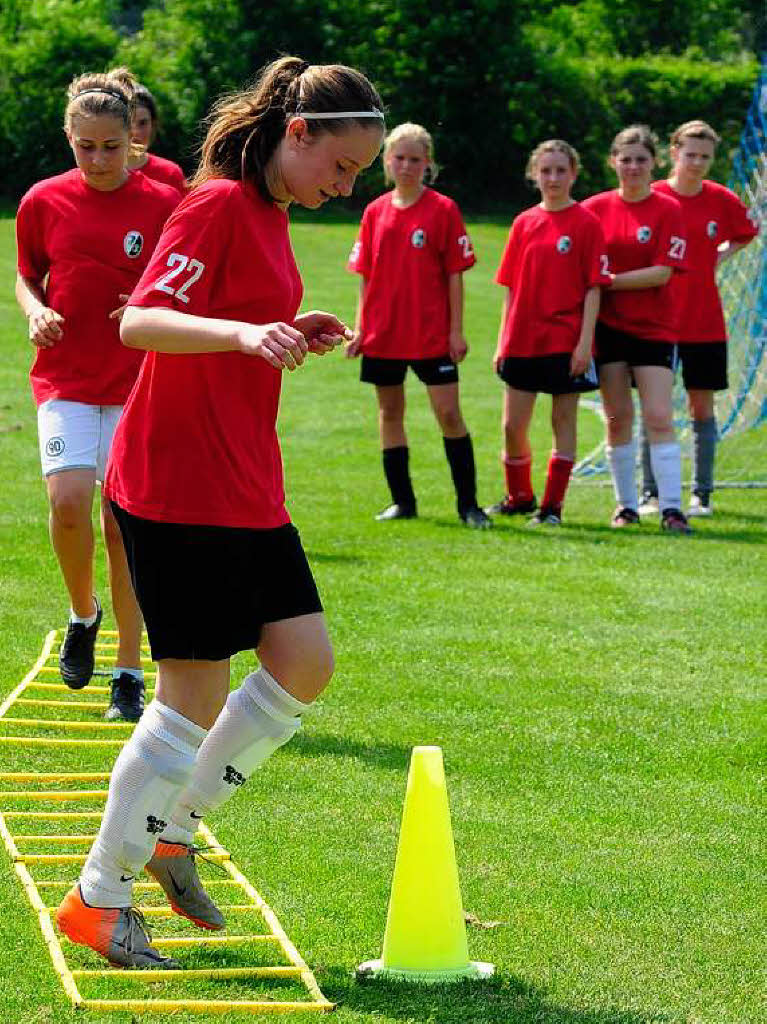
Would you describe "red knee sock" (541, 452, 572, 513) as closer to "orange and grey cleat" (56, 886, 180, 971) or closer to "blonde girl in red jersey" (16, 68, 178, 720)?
"blonde girl in red jersey" (16, 68, 178, 720)

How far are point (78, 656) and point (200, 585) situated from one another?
2.45 m

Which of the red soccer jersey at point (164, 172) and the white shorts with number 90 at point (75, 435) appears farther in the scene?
the red soccer jersey at point (164, 172)

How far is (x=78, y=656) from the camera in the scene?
629cm

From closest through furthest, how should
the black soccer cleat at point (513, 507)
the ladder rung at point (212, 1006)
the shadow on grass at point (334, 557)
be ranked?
the ladder rung at point (212, 1006)
the shadow on grass at point (334, 557)
the black soccer cleat at point (513, 507)

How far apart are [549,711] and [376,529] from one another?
4107mm

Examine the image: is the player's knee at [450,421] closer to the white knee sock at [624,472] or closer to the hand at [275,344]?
the white knee sock at [624,472]

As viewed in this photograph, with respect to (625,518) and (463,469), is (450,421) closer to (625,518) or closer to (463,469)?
(463,469)

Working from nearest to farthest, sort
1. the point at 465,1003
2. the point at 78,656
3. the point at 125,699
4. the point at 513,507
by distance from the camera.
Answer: the point at 465,1003 → the point at 125,699 → the point at 78,656 → the point at 513,507


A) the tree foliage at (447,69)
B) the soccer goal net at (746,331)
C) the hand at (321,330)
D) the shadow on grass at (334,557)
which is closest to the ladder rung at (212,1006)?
the hand at (321,330)

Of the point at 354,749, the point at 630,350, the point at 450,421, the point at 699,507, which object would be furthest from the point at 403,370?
the point at 354,749

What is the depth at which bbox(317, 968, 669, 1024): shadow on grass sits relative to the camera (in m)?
3.75

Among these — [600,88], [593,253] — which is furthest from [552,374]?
[600,88]

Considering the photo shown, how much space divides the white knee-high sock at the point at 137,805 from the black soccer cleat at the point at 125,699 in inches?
85.5

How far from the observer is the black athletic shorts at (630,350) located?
10.2 meters
